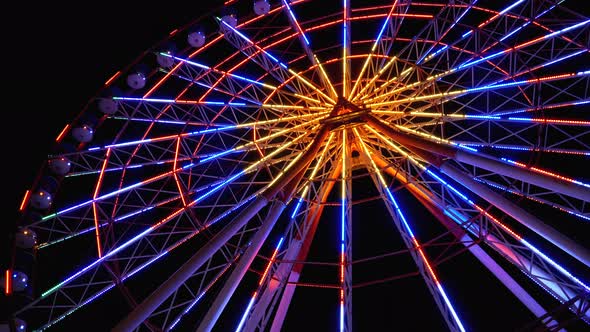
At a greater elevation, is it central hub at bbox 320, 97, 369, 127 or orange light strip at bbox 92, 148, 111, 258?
central hub at bbox 320, 97, 369, 127

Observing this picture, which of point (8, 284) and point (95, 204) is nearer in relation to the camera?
point (8, 284)

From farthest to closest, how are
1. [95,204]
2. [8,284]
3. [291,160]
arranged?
1. [291,160]
2. [95,204]
3. [8,284]

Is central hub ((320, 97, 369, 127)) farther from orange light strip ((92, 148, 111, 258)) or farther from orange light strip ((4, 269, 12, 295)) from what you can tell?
orange light strip ((4, 269, 12, 295))

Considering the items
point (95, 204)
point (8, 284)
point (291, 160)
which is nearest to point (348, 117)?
point (291, 160)

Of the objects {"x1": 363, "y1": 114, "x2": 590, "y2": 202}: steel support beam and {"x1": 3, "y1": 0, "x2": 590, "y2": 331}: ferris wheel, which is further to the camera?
{"x1": 3, "y1": 0, "x2": 590, "y2": 331}: ferris wheel

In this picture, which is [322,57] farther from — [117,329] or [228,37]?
[117,329]

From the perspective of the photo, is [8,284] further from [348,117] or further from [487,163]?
[487,163]

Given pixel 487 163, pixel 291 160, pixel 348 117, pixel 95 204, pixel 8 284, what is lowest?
pixel 8 284

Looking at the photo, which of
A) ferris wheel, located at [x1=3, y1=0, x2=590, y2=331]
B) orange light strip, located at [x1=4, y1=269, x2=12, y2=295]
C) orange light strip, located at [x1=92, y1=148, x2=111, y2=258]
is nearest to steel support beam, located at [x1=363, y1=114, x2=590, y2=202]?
ferris wheel, located at [x1=3, y1=0, x2=590, y2=331]

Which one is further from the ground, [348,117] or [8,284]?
[348,117]

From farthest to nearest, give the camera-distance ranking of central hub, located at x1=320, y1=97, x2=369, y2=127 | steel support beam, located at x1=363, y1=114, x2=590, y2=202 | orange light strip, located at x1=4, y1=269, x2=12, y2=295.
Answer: central hub, located at x1=320, y1=97, x2=369, y2=127 < orange light strip, located at x1=4, y1=269, x2=12, y2=295 < steel support beam, located at x1=363, y1=114, x2=590, y2=202

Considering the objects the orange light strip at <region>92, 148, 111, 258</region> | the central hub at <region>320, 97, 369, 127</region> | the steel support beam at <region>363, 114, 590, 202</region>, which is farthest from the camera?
the central hub at <region>320, 97, 369, 127</region>

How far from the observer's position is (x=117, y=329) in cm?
1156

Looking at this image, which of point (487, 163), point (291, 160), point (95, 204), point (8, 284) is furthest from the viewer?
point (291, 160)
